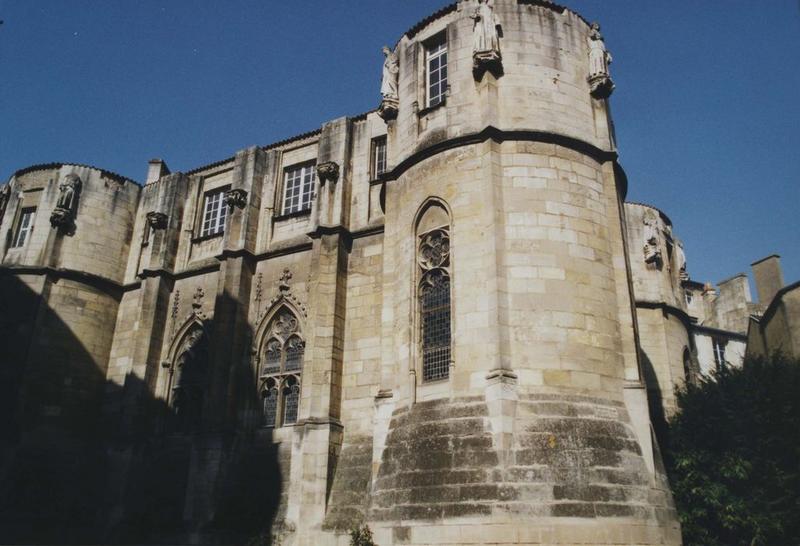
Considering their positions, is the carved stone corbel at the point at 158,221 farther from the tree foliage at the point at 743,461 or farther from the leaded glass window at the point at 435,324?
the tree foliage at the point at 743,461

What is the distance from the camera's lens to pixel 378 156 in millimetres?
19031

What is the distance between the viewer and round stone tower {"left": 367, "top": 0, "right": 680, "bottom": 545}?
36.8 feet

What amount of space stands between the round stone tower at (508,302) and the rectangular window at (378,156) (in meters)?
2.61

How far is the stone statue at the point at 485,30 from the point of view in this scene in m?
14.4

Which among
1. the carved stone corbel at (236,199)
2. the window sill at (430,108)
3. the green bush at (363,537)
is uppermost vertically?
the carved stone corbel at (236,199)

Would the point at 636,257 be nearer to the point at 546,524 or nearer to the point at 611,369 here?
the point at 611,369

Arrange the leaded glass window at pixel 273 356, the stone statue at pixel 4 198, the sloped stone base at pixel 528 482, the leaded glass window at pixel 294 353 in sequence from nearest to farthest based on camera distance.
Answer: the sloped stone base at pixel 528 482
the leaded glass window at pixel 294 353
the leaded glass window at pixel 273 356
the stone statue at pixel 4 198

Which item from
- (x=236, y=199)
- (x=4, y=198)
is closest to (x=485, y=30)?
(x=236, y=199)

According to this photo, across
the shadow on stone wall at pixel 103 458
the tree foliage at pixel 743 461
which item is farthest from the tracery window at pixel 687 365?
the shadow on stone wall at pixel 103 458

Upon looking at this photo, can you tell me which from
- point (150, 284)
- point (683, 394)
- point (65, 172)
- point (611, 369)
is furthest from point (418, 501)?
point (65, 172)

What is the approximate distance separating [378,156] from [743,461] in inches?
452

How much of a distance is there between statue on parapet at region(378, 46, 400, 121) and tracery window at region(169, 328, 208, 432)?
27.9ft

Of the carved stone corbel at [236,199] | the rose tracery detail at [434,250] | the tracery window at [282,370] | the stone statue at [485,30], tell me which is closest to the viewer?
the rose tracery detail at [434,250]

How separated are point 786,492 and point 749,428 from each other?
1517 millimetres
